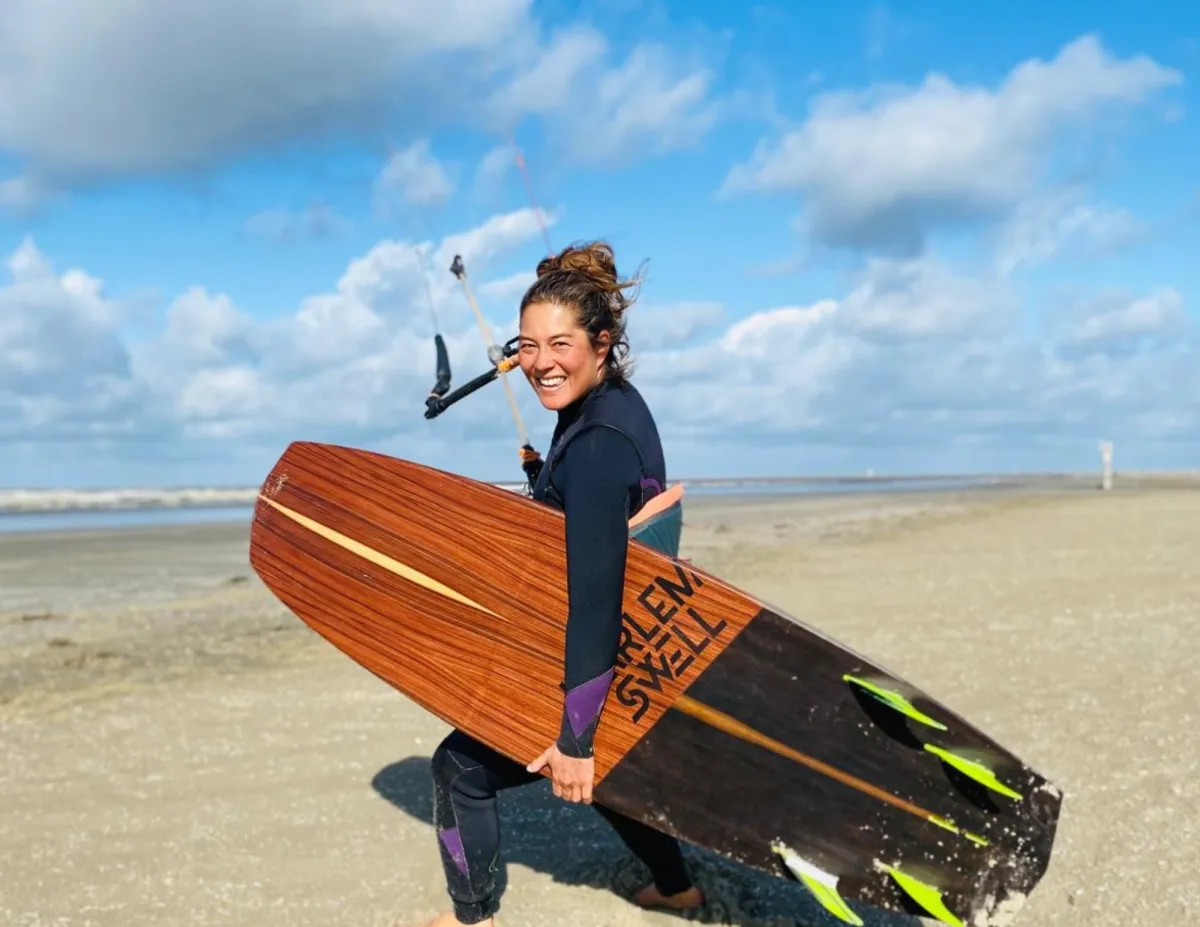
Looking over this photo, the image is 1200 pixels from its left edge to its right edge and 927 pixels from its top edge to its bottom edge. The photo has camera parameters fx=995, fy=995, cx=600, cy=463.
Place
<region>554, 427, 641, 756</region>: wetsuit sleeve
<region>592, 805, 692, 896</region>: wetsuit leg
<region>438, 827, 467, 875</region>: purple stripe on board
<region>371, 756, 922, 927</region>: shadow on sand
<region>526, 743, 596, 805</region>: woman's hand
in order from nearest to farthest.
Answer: <region>554, 427, 641, 756</region>: wetsuit sleeve
<region>526, 743, 596, 805</region>: woman's hand
<region>438, 827, 467, 875</region>: purple stripe on board
<region>592, 805, 692, 896</region>: wetsuit leg
<region>371, 756, 922, 927</region>: shadow on sand

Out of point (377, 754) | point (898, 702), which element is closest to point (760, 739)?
point (898, 702)

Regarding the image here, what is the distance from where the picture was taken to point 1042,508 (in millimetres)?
20953

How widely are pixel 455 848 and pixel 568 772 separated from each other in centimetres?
51

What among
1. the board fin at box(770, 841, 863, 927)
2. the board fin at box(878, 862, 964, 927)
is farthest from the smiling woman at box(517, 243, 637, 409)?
the board fin at box(878, 862, 964, 927)

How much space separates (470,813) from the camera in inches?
110

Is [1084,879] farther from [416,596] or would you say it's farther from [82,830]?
[82,830]

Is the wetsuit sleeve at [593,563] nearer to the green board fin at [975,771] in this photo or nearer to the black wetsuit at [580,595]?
the black wetsuit at [580,595]

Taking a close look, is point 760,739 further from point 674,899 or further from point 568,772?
point 674,899

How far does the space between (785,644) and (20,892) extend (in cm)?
278

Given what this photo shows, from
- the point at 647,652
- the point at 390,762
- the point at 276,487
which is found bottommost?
the point at 390,762

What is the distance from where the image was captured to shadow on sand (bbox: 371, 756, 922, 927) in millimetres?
3242

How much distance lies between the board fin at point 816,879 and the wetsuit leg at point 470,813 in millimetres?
717

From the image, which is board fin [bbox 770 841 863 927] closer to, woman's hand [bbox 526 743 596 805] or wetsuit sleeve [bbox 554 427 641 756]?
woman's hand [bbox 526 743 596 805]

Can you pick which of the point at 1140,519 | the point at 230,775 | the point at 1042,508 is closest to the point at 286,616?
the point at 230,775
